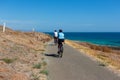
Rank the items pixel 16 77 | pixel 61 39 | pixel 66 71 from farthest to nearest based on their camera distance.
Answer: pixel 61 39, pixel 66 71, pixel 16 77

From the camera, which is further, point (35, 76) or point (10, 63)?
point (10, 63)

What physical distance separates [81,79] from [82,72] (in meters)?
2.09

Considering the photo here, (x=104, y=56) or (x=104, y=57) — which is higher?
(x=104, y=57)

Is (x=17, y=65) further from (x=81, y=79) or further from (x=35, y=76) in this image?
(x=81, y=79)

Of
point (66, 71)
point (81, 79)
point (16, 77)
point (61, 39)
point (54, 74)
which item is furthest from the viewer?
point (61, 39)

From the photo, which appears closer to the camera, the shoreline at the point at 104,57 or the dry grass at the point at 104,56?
the shoreline at the point at 104,57

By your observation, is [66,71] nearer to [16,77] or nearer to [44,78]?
[44,78]

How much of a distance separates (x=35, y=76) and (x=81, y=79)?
2071 millimetres

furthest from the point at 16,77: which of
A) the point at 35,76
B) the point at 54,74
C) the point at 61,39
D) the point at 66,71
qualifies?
the point at 61,39

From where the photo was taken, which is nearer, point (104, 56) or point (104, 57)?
point (104, 57)

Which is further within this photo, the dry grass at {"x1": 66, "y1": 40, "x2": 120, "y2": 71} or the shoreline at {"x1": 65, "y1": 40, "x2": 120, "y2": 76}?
the dry grass at {"x1": 66, "y1": 40, "x2": 120, "y2": 71}

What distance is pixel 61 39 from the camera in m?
24.2

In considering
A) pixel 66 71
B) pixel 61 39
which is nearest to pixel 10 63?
pixel 66 71

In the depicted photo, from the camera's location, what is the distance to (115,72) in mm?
17125
